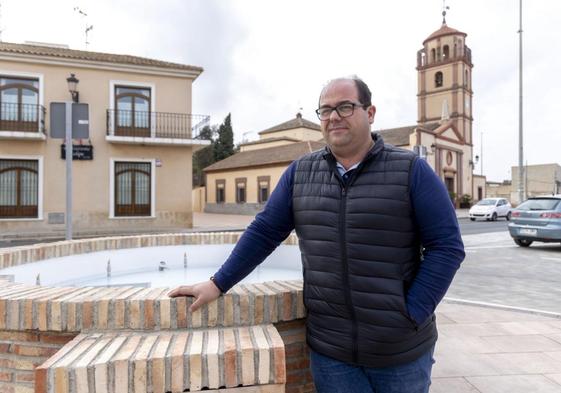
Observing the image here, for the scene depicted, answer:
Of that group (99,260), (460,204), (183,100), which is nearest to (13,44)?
(183,100)

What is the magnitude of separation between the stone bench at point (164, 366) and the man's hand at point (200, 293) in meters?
0.18

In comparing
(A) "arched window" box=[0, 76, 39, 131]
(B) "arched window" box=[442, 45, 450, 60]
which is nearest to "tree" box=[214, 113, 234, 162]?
(B) "arched window" box=[442, 45, 450, 60]

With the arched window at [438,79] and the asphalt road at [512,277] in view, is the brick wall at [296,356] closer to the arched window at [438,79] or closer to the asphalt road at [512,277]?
the asphalt road at [512,277]

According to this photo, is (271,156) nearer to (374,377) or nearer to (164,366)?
(374,377)

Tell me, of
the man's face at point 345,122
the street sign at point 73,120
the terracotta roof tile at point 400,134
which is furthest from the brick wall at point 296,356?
the terracotta roof tile at point 400,134

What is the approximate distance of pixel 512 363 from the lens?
130 inches

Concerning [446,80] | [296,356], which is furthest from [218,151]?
[296,356]

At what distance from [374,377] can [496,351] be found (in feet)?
7.86

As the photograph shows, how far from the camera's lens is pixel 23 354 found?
196 centimetres

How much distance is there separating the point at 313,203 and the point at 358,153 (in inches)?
12.8

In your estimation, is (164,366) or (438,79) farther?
(438,79)

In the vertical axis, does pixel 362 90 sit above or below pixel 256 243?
above

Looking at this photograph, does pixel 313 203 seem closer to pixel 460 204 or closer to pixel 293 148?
pixel 293 148

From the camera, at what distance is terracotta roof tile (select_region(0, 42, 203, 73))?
661 inches
